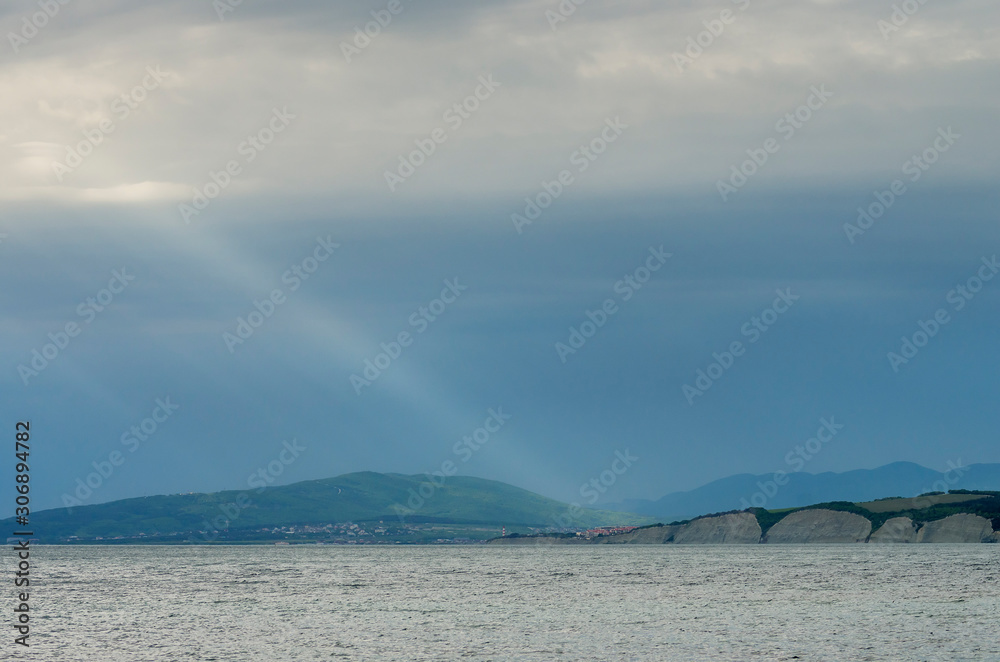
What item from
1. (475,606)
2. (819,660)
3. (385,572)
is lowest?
(819,660)

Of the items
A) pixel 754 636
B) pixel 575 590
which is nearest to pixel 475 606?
pixel 575 590

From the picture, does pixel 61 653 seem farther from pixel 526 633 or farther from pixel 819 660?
pixel 819 660

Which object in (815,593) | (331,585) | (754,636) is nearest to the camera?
(754,636)

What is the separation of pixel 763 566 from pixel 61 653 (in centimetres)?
12284

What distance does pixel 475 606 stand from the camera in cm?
8912

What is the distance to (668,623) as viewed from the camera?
71500 millimetres

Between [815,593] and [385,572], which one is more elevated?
[385,572]

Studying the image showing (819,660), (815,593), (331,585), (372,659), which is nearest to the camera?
(819,660)

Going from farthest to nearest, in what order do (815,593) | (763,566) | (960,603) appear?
(763,566)
(815,593)
(960,603)

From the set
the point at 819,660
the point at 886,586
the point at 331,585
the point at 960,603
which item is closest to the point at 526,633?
the point at 819,660

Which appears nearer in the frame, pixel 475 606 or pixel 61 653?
pixel 61 653

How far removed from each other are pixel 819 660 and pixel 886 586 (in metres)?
58.7

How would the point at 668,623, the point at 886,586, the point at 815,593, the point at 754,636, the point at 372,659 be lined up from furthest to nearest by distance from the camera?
1. the point at 886,586
2. the point at 815,593
3. the point at 668,623
4. the point at 754,636
5. the point at 372,659

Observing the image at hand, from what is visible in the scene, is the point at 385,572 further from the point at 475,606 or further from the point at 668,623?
the point at 668,623
